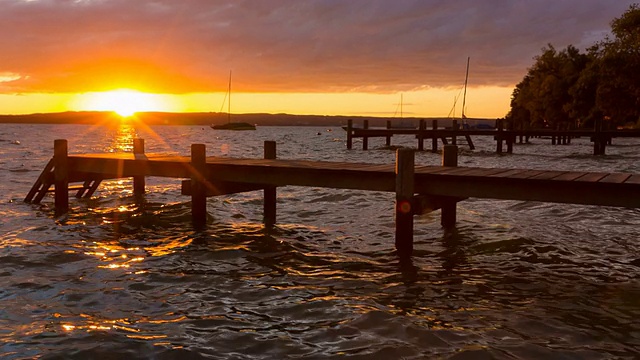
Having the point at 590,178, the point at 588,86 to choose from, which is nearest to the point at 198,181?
the point at 590,178

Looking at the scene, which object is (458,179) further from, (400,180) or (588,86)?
(588,86)

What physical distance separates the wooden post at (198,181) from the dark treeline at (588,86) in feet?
100.0

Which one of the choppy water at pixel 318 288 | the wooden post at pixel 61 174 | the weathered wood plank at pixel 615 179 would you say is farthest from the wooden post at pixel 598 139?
the wooden post at pixel 61 174

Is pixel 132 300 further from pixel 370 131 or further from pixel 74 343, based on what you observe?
pixel 370 131

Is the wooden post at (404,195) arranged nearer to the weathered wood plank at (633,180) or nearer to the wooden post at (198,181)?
the weathered wood plank at (633,180)

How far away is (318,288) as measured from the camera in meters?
7.41

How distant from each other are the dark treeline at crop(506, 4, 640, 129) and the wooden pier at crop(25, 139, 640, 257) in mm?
29626

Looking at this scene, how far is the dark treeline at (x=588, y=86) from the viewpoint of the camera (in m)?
46.8

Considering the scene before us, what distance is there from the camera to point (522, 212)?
1360 centimetres

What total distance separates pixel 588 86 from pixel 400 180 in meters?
60.3

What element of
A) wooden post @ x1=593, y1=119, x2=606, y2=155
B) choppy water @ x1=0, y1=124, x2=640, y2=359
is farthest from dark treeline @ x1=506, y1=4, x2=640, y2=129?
choppy water @ x1=0, y1=124, x2=640, y2=359

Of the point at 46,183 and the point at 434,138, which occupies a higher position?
the point at 434,138

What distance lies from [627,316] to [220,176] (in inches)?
277

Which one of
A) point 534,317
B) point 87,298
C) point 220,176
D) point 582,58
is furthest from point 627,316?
point 582,58
